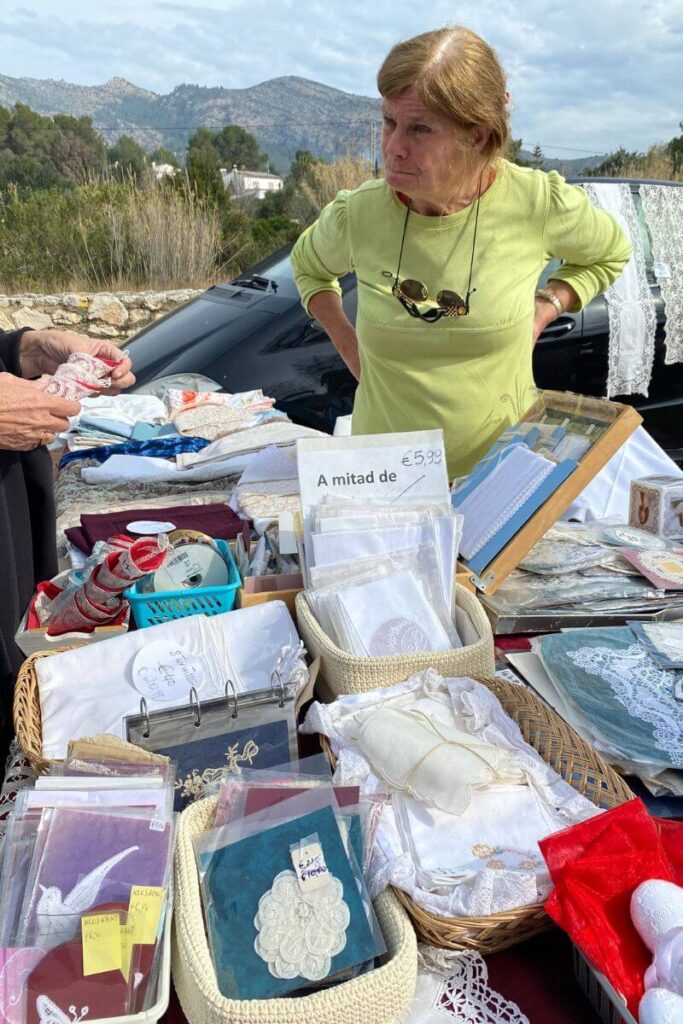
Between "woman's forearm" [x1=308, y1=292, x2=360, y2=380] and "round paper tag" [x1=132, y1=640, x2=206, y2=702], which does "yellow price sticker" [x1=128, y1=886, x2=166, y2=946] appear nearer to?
"round paper tag" [x1=132, y1=640, x2=206, y2=702]

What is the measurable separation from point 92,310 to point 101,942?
869 cm

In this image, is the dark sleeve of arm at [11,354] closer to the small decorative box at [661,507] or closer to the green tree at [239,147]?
the small decorative box at [661,507]

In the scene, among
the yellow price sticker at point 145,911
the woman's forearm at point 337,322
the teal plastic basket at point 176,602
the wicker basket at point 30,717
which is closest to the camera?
the yellow price sticker at point 145,911

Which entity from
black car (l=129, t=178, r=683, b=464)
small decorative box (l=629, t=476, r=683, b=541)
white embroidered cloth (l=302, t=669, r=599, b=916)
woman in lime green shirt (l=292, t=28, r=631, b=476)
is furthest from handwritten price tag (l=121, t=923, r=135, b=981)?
black car (l=129, t=178, r=683, b=464)

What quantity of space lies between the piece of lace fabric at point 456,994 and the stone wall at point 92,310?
8.39 metres

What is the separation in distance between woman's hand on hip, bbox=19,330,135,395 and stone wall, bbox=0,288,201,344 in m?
6.94

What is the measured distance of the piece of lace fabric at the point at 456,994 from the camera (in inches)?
30.7

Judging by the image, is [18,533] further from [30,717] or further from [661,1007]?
[661,1007]

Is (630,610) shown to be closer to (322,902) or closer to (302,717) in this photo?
(302,717)

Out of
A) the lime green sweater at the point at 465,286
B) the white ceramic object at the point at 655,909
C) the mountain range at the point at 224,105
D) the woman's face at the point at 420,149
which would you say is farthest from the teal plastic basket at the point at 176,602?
the mountain range at the point at 224,105

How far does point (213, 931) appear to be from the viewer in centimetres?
79

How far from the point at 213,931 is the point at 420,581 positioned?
67cm

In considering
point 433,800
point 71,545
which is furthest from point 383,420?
point 433,800

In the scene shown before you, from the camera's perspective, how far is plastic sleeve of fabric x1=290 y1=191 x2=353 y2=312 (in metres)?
2.22
